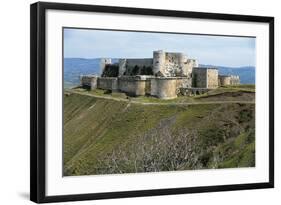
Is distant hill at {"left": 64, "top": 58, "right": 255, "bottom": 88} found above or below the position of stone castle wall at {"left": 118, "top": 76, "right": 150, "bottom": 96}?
above

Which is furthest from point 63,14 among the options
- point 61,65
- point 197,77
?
point 197,77

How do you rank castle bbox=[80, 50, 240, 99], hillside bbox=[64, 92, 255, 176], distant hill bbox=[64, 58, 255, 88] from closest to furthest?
distant hill bbox=[64, 58, 255, 88] → hillside bbox=[64, 92, 255, 176] → castle bbox=[80, 50, 240, 99]

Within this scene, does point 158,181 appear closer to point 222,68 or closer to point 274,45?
point 222,68

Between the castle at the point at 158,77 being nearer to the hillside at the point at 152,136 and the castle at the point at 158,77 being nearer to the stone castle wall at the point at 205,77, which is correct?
the stone castle wall at the point at 205,77

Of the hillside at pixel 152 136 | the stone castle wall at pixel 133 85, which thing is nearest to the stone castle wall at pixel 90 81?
the hillside at pixel 152 136

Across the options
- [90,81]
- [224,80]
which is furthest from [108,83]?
[224,80]

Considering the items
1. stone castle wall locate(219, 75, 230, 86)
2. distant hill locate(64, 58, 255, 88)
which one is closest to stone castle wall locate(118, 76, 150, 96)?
distant hill locate(64, 58, 255, 88)

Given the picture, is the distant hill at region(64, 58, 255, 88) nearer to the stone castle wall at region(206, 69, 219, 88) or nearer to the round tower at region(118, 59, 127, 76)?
the round tower at region(118, 59, 127, 76)
